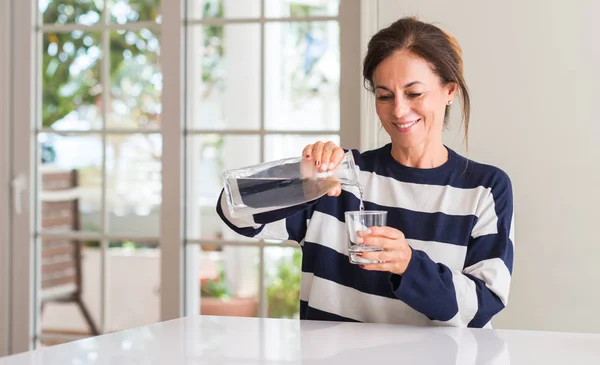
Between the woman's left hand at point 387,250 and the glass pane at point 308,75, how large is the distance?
3995 mm

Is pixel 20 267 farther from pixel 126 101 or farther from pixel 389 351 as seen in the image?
pixel 126 101

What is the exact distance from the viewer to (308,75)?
5590 mm

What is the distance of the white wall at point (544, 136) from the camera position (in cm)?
209

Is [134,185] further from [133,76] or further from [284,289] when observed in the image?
[284,289]

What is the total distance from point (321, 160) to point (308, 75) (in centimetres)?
426

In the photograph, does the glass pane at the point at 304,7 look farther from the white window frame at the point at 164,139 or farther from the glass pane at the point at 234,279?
the white window frame at the point at 164,139

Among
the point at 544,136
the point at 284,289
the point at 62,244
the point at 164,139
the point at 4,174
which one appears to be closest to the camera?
the point at 544,136

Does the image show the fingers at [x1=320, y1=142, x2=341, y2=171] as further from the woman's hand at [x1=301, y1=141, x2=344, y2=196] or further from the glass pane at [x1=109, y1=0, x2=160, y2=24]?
the glass pane at [x1=109, y1=0, x2=160, y2=24]

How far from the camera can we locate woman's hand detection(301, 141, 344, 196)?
1395mm

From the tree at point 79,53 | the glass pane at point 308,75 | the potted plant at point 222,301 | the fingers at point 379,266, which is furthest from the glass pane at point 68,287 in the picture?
the fingers at point 379,266

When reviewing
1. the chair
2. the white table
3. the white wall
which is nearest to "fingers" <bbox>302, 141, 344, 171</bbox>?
the white table

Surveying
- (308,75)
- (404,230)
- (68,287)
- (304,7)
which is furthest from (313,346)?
(304,7)

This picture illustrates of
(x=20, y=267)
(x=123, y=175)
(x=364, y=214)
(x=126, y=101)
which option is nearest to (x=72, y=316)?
(x=123, y=175)

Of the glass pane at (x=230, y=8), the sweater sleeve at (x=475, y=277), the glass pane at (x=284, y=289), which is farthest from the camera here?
the glass pane at (x=230, y=8)
